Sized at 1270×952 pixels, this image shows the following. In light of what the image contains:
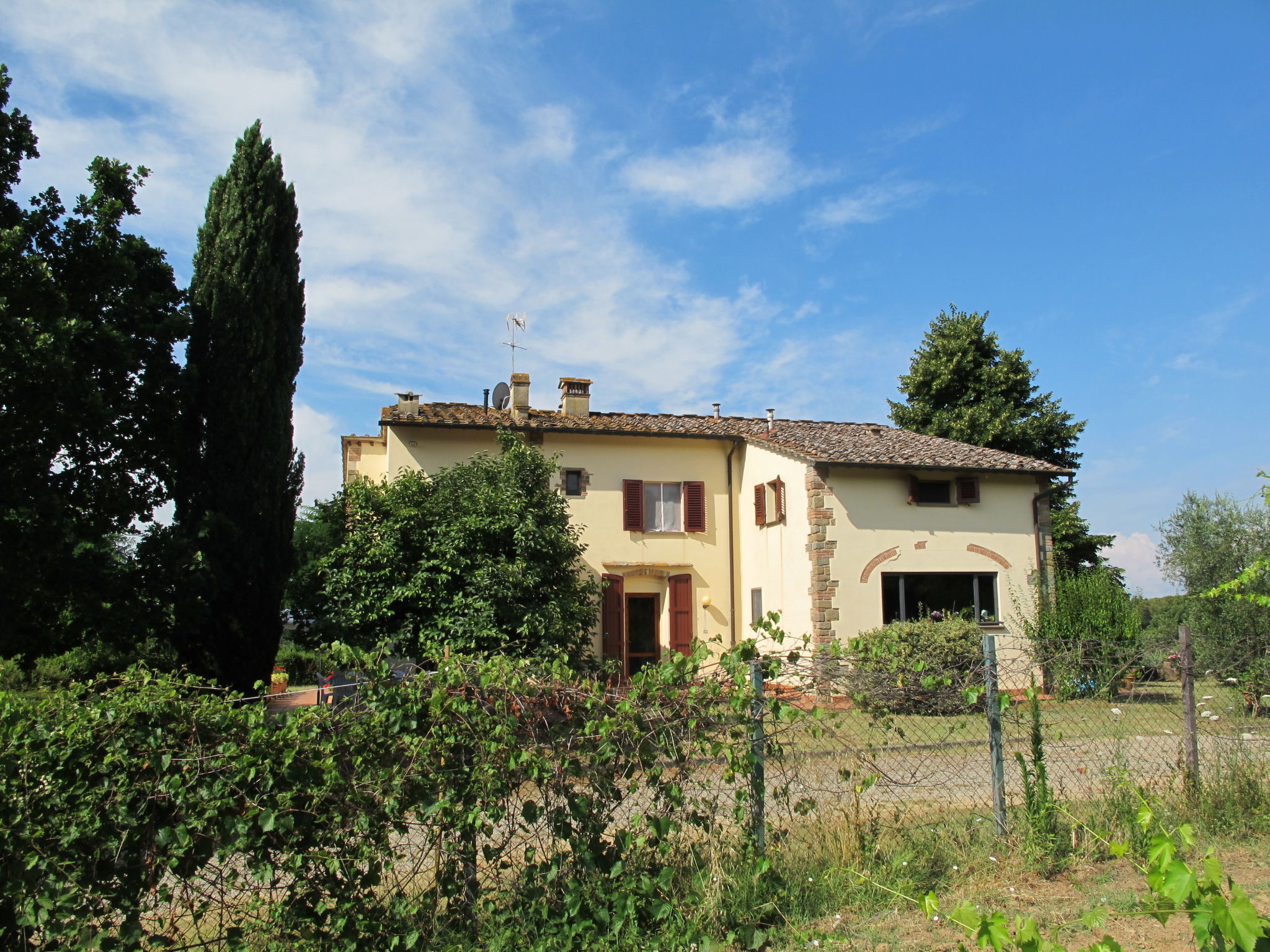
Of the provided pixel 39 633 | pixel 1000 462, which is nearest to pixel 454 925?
pixel 39 633

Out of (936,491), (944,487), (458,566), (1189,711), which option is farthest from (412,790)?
(944,487)

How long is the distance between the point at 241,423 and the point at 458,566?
4243 mm

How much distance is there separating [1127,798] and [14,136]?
44.4 feet

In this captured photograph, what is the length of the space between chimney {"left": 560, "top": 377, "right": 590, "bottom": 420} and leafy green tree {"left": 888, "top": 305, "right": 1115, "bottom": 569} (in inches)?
470

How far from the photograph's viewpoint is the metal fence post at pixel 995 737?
4910mm

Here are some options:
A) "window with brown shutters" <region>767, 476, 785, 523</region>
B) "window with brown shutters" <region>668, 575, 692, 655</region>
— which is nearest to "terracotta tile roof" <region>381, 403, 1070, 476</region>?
"window with brown shutters" <region>767, 476, 785, 523</region>

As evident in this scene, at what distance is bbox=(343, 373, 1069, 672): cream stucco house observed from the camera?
1633cm

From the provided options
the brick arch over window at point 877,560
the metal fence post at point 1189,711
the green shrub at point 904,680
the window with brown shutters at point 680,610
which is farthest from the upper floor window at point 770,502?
the green shrub at point 904,680

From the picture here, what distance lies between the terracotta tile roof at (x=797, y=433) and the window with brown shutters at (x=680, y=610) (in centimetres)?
343

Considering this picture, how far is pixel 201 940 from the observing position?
3547 mm

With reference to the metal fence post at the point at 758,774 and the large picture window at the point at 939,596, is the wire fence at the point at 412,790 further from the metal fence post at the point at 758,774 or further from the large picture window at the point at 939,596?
the large picture window at the point at 939,596

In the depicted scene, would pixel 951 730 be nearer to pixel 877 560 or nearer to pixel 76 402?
pixel 76 402

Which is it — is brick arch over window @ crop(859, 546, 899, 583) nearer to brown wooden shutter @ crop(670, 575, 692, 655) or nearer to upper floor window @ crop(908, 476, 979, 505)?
upper floor window @ crop(908, 476, 979, 505)

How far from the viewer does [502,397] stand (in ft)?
64.9
